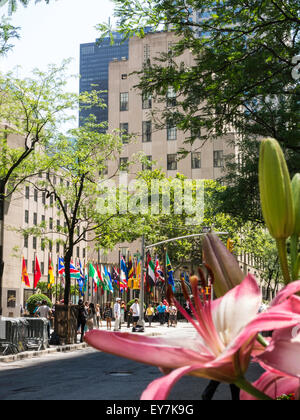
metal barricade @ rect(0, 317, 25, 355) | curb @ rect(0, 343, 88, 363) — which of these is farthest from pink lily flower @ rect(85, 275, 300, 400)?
metal barricade @ rect(0, 317, 25, 355)

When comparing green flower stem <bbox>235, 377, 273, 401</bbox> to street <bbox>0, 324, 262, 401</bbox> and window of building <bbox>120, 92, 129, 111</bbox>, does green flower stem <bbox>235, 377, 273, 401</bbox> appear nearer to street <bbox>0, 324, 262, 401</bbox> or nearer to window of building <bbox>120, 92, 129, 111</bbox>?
street <bbox>0, 324, 262, 401</bbox>

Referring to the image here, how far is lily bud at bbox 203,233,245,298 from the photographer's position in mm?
757

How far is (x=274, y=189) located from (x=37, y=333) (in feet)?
76.1

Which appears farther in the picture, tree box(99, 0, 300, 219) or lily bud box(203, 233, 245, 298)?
tree box(99, 0, 300, 219)

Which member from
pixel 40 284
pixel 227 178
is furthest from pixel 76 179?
pixel 40 284

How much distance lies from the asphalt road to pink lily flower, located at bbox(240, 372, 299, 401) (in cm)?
821

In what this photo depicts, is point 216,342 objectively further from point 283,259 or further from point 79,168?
point 79,168

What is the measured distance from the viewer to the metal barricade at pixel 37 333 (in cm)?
2269

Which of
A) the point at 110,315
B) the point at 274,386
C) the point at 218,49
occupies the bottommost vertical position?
the point at 110,315

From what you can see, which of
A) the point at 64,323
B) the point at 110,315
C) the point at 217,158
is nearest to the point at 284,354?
the point at 64,323

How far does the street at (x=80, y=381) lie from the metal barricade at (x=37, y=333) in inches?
75.7

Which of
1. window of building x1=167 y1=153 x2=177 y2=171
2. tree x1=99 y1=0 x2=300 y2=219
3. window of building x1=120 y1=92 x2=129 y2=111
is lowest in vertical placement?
tree x1=99 y1=0 x2=300 y2=219

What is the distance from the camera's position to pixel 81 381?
13938mm
